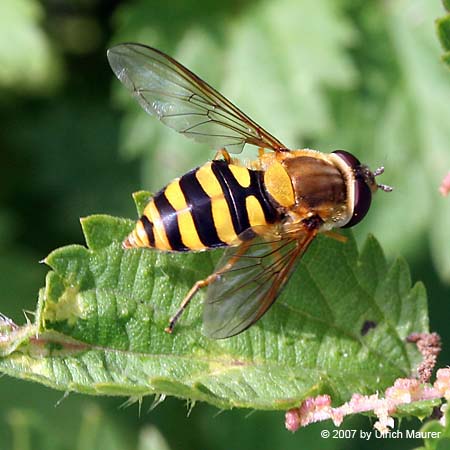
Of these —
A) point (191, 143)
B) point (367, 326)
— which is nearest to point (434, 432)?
point (367, 326)

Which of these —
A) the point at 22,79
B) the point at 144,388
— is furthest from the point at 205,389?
the point at 22,79

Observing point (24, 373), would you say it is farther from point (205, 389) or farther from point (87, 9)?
point (87, 9)

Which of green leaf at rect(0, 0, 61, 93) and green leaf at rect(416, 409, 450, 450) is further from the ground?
green leaf at rect(0, 0, 61, 93)

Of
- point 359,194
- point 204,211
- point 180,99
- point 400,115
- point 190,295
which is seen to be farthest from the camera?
point 400,115

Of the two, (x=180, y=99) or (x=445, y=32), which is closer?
(x=445, y=32)

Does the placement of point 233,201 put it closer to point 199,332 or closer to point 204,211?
point 204,211

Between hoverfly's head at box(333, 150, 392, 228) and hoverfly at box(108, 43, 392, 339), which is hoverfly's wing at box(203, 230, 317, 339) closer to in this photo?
hoverfly at box(108, 43, 392, 339)

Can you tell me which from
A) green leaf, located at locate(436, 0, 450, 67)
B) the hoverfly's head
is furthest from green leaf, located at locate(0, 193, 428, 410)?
green leaf, located at locate(436, 0, 450, 67)
